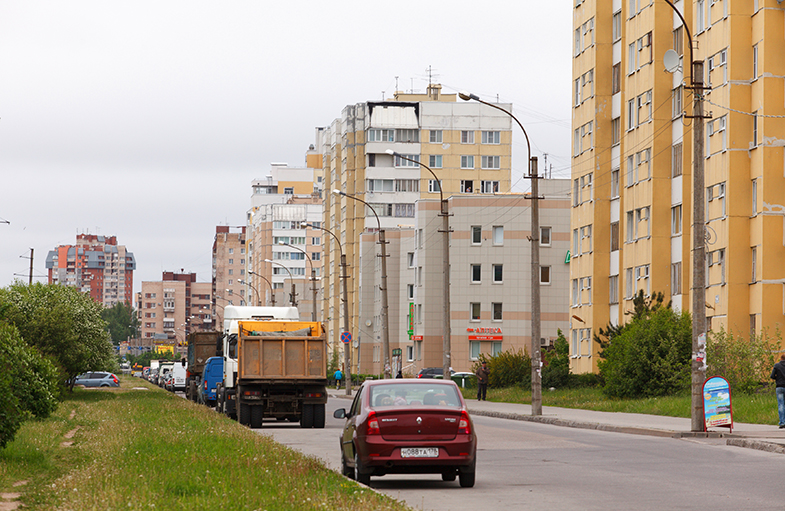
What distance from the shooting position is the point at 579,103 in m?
66.6

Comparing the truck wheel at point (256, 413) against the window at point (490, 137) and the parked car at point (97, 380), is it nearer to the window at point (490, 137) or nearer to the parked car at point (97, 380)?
the parked car at point (97, 380)

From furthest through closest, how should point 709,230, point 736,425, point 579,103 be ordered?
point 579,103 < point 709,230 < point 736,425

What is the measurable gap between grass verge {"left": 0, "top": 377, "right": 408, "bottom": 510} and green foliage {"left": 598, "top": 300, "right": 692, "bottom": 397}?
21.2 m

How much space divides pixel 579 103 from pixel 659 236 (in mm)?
13266

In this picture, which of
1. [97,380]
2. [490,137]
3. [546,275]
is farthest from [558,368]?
[490,137]

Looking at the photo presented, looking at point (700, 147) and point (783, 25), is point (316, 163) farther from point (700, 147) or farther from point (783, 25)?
point (700, 147)

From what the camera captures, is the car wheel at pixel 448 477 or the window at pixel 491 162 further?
the window at pixel 491 162

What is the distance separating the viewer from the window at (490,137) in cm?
11650

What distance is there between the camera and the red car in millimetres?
14766

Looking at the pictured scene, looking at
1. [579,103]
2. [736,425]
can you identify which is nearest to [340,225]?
[579,103]

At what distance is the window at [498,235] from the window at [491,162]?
3106 cm

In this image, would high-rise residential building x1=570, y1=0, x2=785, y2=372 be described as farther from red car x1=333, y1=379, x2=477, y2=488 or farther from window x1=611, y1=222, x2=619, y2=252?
red car x1=333, y1=379, x2=477, y2=488

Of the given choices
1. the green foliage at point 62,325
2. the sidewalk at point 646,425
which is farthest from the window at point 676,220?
the green foliage at point 62,325

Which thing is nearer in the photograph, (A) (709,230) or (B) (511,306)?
(A) (709,230)
